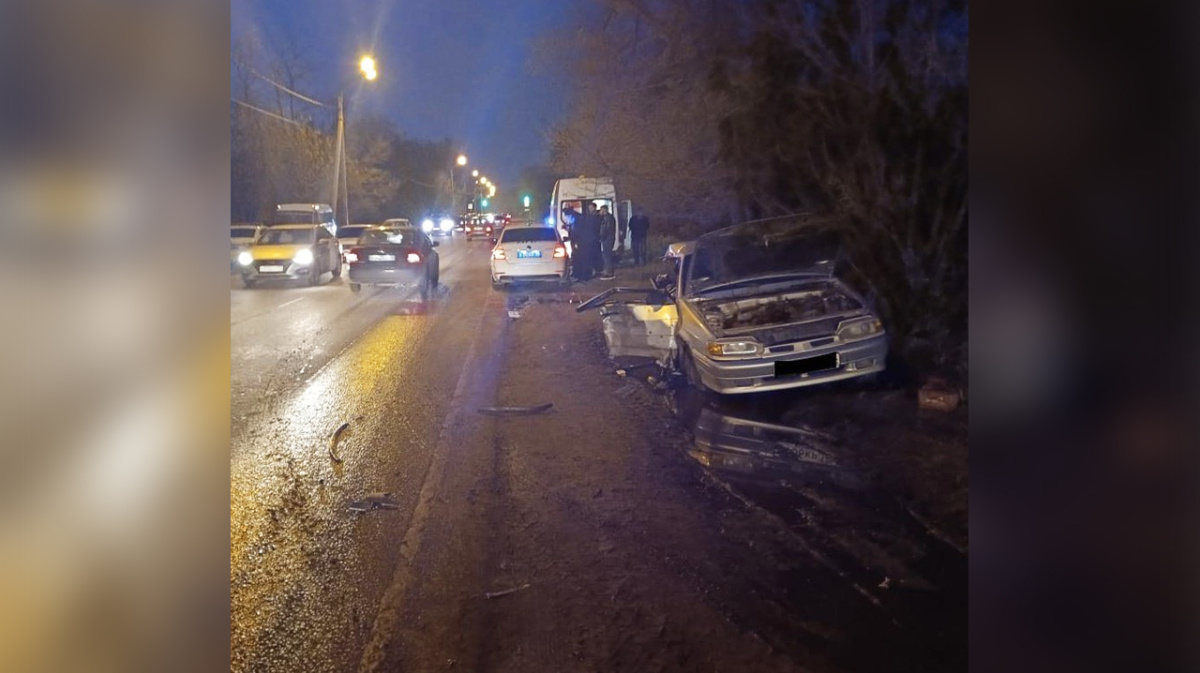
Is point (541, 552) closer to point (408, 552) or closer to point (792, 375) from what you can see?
point (408, 552)

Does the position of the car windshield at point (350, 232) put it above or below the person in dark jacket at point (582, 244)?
above

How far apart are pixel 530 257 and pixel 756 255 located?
1083 centimetres

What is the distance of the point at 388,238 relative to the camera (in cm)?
2236

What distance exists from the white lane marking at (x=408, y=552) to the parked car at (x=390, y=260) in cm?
1227

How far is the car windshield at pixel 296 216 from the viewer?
31.3 metres

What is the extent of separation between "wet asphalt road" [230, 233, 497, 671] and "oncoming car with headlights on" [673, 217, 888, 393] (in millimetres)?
2424

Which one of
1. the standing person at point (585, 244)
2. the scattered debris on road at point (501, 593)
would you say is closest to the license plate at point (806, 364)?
the scattered debris on road at point (501, 593)

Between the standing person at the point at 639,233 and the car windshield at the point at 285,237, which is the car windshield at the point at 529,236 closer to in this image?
the standing person at the point at 639,233

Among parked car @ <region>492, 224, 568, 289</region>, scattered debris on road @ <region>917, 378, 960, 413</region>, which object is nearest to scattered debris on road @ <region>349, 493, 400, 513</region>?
scattered debris on road @ <region>917, 378, 960, 413</region>

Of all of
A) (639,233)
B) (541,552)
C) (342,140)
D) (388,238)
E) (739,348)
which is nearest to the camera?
(541,552)

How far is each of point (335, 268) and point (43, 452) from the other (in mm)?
24244

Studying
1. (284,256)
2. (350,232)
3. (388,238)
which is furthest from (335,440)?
(350,232)

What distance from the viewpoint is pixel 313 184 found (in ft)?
122

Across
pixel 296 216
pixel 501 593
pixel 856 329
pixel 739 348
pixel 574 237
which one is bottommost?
pixel 501 593
